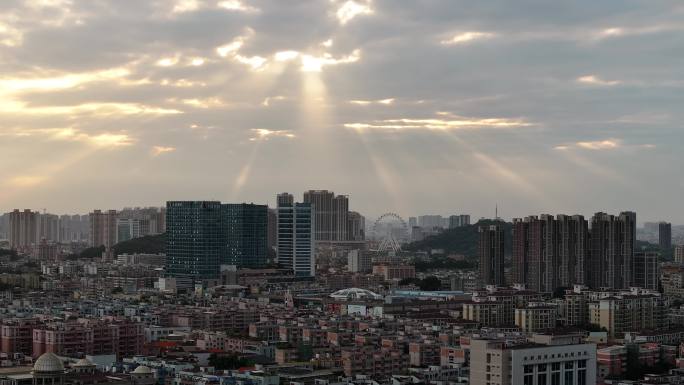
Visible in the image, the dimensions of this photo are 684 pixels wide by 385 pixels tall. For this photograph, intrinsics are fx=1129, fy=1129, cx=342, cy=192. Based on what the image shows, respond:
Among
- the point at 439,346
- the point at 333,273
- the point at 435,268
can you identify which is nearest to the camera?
the point at 439,346

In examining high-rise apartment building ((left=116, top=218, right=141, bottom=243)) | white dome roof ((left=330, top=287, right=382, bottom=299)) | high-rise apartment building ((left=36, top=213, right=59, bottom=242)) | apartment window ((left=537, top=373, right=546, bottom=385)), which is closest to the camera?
apartment window ((left=537, top=373, right=546, bottom=385))

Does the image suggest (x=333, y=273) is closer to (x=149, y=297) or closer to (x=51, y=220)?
(x=149, y=297)

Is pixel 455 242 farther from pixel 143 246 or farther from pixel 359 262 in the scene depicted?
pixel 143 246

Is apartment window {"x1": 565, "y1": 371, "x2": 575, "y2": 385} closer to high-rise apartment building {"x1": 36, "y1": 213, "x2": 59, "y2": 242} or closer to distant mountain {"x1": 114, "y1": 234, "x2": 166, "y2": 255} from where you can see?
distant mountain {"x1": 114, "y1": 234, "x2": 166, "y2": 255}

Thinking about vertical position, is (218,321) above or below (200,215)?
below

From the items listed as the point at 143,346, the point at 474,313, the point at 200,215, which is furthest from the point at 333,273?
the point at 143,346

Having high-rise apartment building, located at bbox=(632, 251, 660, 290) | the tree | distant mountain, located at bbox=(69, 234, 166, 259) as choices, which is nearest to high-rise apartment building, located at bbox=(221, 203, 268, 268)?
the tree
